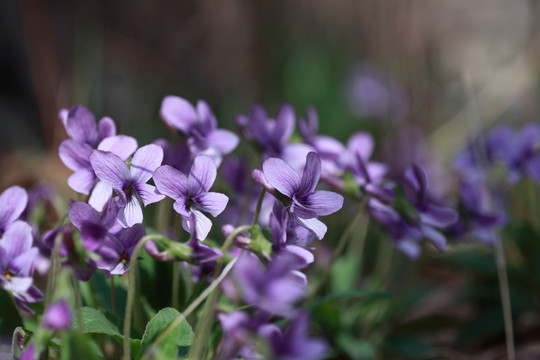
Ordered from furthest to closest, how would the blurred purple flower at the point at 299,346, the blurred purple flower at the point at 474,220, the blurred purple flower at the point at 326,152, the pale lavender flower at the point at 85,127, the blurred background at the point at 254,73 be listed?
the blurred background at the point at 254,73, the blurred purple flower at the point at 474,220, the blurred purple flower at the point at 326,152, the pale lavender flower at the point at 85,127, the blurred purple flower at the point at 299,346

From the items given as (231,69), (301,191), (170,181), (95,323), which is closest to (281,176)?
(301,191)

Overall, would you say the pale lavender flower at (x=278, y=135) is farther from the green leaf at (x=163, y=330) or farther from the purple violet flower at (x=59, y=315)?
the purple violet flower at (x=59, y=315)

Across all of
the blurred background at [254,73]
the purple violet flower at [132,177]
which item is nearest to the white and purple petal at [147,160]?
the purple violet flower at [132,177]

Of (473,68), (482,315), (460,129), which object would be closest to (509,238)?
(482,315)

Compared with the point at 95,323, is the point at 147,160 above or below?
above

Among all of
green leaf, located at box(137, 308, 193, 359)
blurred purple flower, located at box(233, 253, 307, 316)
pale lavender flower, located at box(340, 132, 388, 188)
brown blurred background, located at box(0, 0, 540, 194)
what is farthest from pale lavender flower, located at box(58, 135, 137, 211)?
brown blurred background, located at box(0, 0, 540, 194)

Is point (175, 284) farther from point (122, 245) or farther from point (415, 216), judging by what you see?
point (415, 216)

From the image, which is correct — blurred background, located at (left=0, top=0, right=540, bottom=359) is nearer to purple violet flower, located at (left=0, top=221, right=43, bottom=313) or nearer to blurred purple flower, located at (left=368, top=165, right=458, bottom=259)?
blurred purple flower, located at (left=368, top=165, right=458, bottom=259)
